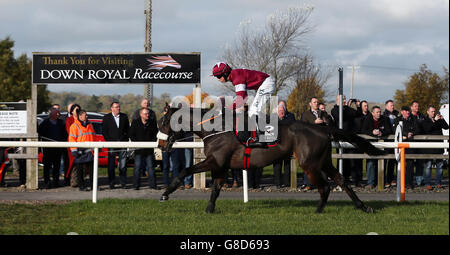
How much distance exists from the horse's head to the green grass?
41.8 inches

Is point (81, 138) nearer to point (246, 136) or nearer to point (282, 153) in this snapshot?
point (246, 136)

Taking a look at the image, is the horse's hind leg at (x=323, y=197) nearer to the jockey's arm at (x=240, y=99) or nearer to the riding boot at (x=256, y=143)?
the riding boot at (x=256, y=143)

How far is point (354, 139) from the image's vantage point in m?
9.93

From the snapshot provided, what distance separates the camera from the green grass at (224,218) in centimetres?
779

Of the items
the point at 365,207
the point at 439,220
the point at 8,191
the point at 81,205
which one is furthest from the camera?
the point at 8,191

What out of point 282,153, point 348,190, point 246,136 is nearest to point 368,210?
point 348,190

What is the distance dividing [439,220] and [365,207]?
120 cm

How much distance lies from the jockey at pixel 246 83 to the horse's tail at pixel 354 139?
1210 mm

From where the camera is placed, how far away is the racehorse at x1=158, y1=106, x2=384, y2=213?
9422 millimetres

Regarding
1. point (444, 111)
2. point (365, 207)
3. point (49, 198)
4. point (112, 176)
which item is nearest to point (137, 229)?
point (365, 207)

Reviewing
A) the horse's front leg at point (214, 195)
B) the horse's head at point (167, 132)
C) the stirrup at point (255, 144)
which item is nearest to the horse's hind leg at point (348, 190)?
the stirrup at point (255, 144)

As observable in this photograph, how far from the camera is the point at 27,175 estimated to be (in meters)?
14.4

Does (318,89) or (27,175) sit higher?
(318,89)
